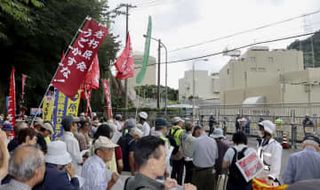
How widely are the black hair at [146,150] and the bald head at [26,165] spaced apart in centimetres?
101

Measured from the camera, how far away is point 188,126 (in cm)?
978

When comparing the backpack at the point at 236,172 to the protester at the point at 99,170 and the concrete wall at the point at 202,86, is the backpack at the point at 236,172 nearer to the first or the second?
the protester at the point at 99,170

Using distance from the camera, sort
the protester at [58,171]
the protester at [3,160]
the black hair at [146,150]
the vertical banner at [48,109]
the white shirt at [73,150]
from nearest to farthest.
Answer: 1. the black hair at [146,150]
2. the protester at [58,171]
3. the protester at [3,160]
4. the white shirt at [73,150]
5. the vertical banner at [48,109]

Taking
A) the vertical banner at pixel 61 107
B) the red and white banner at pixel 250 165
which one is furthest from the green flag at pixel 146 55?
the red and white banner at pixel 250 165

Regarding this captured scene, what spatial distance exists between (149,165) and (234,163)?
13.0ft

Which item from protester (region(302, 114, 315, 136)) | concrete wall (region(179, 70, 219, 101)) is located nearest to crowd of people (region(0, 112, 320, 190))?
protester (region(302, 114, 315, 136))

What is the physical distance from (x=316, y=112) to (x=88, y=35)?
15552 mm

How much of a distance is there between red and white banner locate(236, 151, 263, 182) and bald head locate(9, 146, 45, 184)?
12.5 ft

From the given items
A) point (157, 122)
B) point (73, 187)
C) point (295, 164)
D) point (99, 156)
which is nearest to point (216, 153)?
point (157, 122)

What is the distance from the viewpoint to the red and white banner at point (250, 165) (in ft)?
21.1

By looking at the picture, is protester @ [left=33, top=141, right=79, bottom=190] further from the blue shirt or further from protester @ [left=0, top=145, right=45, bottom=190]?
the blue shirt

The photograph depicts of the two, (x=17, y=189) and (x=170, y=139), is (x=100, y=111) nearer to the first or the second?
(x=170, y=139)

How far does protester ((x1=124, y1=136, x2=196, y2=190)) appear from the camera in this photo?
9.58ft

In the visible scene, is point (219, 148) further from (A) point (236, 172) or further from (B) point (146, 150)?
(B) point (146, 150)
